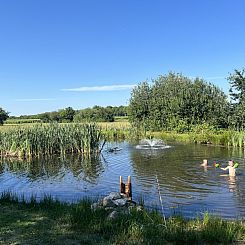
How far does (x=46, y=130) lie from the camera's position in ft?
94.5

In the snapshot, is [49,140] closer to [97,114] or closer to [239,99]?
[239,99]

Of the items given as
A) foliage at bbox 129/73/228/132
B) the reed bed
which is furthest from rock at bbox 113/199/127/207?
foliage at bbox 129/73/228/132

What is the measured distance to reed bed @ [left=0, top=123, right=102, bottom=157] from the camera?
27703 mm

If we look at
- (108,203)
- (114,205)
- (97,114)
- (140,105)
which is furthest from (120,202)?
(97,114)

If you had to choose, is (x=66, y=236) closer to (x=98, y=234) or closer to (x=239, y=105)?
(x=98, y=234)

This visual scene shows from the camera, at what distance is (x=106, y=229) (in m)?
7.17

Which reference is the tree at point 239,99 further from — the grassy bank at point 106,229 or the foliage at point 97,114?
the foliage at point 97,114

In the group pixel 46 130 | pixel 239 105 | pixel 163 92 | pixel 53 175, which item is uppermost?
pixel 163 92

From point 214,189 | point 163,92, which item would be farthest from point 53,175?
point 163,92

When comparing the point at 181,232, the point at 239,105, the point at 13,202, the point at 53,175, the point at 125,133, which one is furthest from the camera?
the point at 125,133

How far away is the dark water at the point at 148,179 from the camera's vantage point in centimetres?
1259

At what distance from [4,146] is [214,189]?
20220mm

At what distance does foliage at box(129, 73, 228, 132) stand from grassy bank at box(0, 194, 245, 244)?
3313cm

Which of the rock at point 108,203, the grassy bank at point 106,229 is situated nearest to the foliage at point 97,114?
the rock at point 108,203
